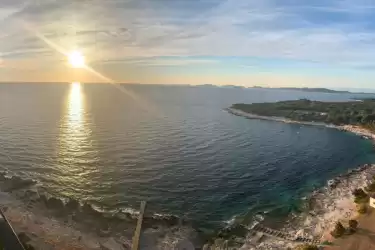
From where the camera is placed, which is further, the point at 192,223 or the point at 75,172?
the point at 75,172

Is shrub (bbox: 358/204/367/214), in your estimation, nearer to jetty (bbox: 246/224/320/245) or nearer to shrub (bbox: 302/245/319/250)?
jetty (bbox: 246/224/320/245)

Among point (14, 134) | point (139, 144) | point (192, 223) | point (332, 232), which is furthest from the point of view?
point (14, 134)

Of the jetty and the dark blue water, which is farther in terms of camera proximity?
the dark blue water

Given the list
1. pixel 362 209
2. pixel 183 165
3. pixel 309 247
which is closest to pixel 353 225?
pixel 362 209

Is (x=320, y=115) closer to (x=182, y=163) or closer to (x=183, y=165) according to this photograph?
(x=182, y=163)

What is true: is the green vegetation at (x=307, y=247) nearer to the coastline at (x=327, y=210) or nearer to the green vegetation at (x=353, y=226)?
the coastline at (x=327, y=210)

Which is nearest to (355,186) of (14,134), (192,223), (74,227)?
(192,223)

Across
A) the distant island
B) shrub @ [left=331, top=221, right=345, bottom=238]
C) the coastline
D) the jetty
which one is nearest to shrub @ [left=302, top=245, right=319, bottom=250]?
the coastline

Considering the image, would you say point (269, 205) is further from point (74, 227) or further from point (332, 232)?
point (74, 227)
